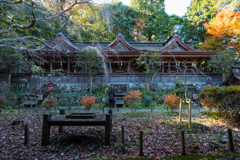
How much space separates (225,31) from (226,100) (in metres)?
18.1

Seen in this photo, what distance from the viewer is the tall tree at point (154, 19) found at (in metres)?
28.1

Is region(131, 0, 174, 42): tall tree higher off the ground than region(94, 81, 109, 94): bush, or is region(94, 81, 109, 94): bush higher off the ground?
region(131, 0, 174, 42): tall tree

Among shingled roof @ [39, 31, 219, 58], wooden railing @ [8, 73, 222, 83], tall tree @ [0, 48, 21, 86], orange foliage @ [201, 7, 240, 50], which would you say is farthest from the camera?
orange foliage @ [201, 7, 240, 50]

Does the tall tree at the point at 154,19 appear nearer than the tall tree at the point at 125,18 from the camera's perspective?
No

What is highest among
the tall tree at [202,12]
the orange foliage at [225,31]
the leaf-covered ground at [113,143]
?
the tall tree at [202,12]

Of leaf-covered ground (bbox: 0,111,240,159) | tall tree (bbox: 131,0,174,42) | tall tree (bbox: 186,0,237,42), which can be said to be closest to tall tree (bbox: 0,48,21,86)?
leaf-covered ground (bbox: 0,111,240,159)

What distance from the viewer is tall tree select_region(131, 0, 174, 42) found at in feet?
92.3

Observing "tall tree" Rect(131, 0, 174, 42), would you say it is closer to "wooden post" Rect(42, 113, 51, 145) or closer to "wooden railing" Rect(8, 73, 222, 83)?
"wooden railing" Rect(8, 73, 222, 83)

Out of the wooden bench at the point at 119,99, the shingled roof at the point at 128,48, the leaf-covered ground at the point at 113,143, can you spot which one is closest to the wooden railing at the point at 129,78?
the shingled roof at the point at 128,48

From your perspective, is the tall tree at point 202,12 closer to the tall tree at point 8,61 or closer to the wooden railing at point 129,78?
the wooden railing at point 129,78

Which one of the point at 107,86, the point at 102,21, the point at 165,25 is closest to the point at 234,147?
the point at 102,21

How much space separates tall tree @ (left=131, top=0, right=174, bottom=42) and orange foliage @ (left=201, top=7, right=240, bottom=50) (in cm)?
951

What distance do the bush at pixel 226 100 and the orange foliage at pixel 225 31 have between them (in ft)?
55.0

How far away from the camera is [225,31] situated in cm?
1834
